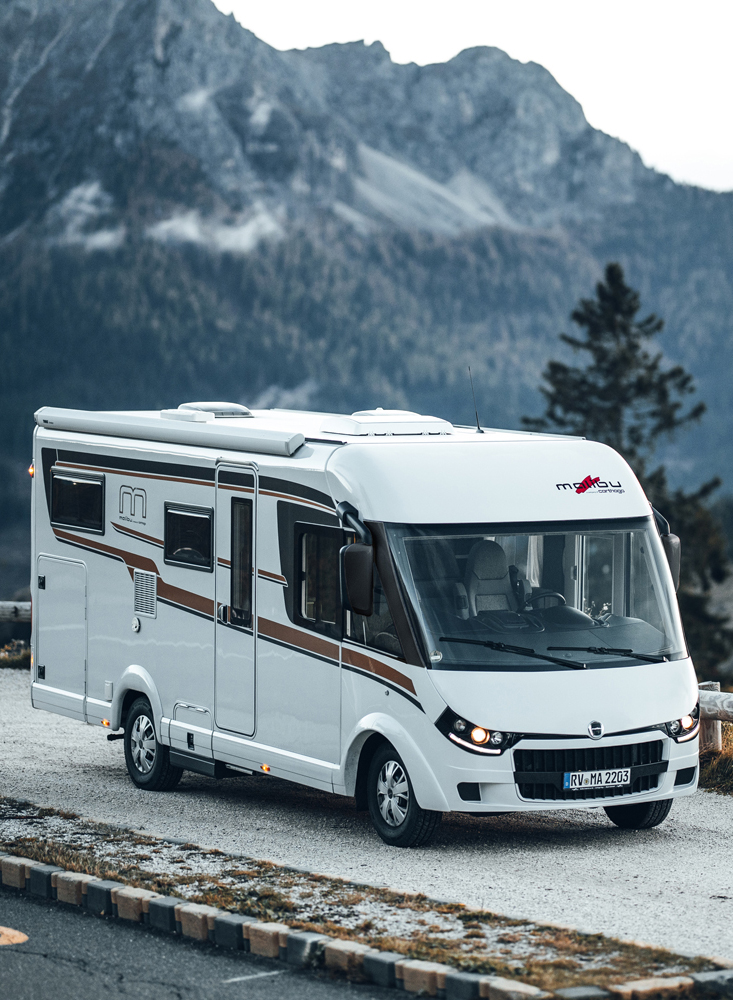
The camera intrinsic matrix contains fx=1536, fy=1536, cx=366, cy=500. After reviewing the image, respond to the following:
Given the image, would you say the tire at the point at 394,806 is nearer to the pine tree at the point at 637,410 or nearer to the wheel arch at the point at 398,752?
the wheel arch at the point at 398,752

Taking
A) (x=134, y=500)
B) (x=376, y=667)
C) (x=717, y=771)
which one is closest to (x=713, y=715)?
(x=717, y=771)

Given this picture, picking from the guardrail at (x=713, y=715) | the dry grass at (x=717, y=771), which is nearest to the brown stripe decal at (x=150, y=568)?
the guardrail at (x=713, y=715)

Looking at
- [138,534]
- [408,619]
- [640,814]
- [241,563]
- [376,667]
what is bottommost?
[640,814]

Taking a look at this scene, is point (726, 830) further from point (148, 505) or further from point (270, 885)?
point (148, 505)

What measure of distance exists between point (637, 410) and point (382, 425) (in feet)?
180

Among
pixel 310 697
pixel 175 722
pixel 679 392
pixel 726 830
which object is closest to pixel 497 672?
pixel 310 697

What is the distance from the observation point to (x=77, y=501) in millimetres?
12891

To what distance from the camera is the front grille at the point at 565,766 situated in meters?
9.45

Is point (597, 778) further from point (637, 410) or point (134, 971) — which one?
point (637, 410)

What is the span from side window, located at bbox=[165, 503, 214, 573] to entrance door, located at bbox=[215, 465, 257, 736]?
137 mm

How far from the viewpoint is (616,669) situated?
9719mm

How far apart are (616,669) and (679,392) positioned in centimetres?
5531

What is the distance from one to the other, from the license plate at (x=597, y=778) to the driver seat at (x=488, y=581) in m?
1.16

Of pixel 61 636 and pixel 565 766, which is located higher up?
pixel 61 636
